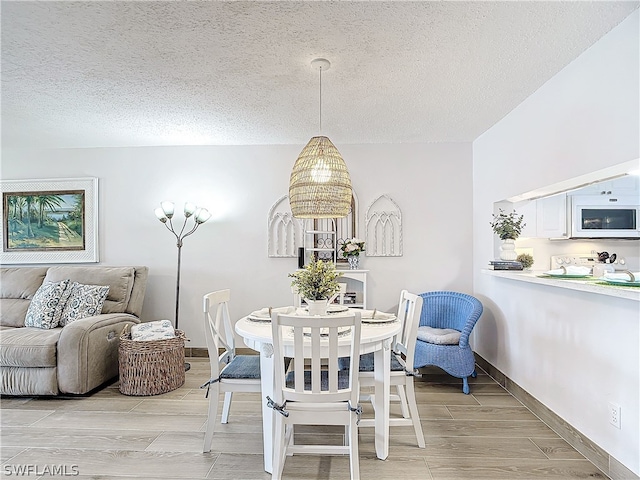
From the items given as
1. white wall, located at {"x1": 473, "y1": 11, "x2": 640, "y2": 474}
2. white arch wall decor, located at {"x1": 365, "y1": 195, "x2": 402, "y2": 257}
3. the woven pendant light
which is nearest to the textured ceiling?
white wall, located at {"x1": 473, "y1": 11, "x2": 640, "y2": 474}

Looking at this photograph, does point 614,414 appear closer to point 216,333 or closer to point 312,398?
point 312,398

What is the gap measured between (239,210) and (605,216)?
11.2ft

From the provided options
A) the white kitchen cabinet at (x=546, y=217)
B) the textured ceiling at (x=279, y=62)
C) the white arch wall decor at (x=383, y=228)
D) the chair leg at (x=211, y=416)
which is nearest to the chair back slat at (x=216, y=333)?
the chair leg at (x=211, y=416)

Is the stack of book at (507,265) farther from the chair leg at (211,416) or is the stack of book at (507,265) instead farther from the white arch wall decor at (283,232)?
the chair leg at (211,416)

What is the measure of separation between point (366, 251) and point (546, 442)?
7.93 feet

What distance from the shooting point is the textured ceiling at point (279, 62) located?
206 cm

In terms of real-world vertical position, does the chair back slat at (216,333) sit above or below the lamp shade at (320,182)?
below

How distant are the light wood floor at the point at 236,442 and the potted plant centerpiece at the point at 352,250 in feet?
4.95

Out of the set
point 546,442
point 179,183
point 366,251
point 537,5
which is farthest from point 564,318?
point 179,183

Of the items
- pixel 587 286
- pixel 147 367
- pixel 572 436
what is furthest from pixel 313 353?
pixel 147 367

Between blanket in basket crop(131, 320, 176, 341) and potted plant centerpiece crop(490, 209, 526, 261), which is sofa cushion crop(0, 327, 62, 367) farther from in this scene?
potted plant centerpiece crop(490, 209, 526, 261)

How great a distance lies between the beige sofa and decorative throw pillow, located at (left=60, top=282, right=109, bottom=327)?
3.9 inches

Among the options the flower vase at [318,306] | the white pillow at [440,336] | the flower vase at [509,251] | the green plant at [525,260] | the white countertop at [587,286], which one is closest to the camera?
the white countertop at [587,286]

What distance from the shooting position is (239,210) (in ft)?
15.4
